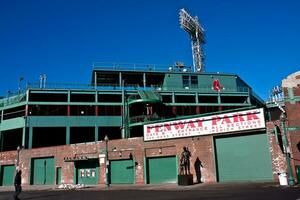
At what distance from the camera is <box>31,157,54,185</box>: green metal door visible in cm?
3994

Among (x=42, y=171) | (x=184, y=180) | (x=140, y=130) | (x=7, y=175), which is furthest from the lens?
(x=140, y=130)

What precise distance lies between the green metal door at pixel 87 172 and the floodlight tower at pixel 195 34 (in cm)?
3889

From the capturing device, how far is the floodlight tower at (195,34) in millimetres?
71706

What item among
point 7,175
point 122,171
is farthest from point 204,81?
point 7,175

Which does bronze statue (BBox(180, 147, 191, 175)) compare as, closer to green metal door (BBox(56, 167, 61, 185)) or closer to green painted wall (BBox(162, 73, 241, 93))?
green metal door (BBox(56, 167, 61, 185))

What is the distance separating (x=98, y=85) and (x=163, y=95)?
11.1 meters

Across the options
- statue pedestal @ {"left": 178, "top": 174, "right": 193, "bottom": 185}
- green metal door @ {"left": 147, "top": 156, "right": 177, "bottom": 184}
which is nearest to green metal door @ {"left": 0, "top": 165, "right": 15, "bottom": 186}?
green metal door @ {"left": 147, "top": 156, "right": 177, "bottom": 184}

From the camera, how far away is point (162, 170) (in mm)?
32156

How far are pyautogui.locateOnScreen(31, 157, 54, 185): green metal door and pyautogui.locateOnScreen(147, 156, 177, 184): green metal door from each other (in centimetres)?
1282

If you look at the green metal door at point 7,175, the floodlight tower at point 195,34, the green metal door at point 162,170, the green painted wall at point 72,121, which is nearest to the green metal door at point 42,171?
the green metal door at point 7,175

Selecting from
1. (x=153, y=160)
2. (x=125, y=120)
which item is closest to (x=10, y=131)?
(x=125, y=120)

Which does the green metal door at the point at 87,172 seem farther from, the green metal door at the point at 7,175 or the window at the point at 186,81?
the window at the point at 186,81

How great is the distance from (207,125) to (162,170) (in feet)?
19.5

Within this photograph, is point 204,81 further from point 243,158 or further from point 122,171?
point 243,158
